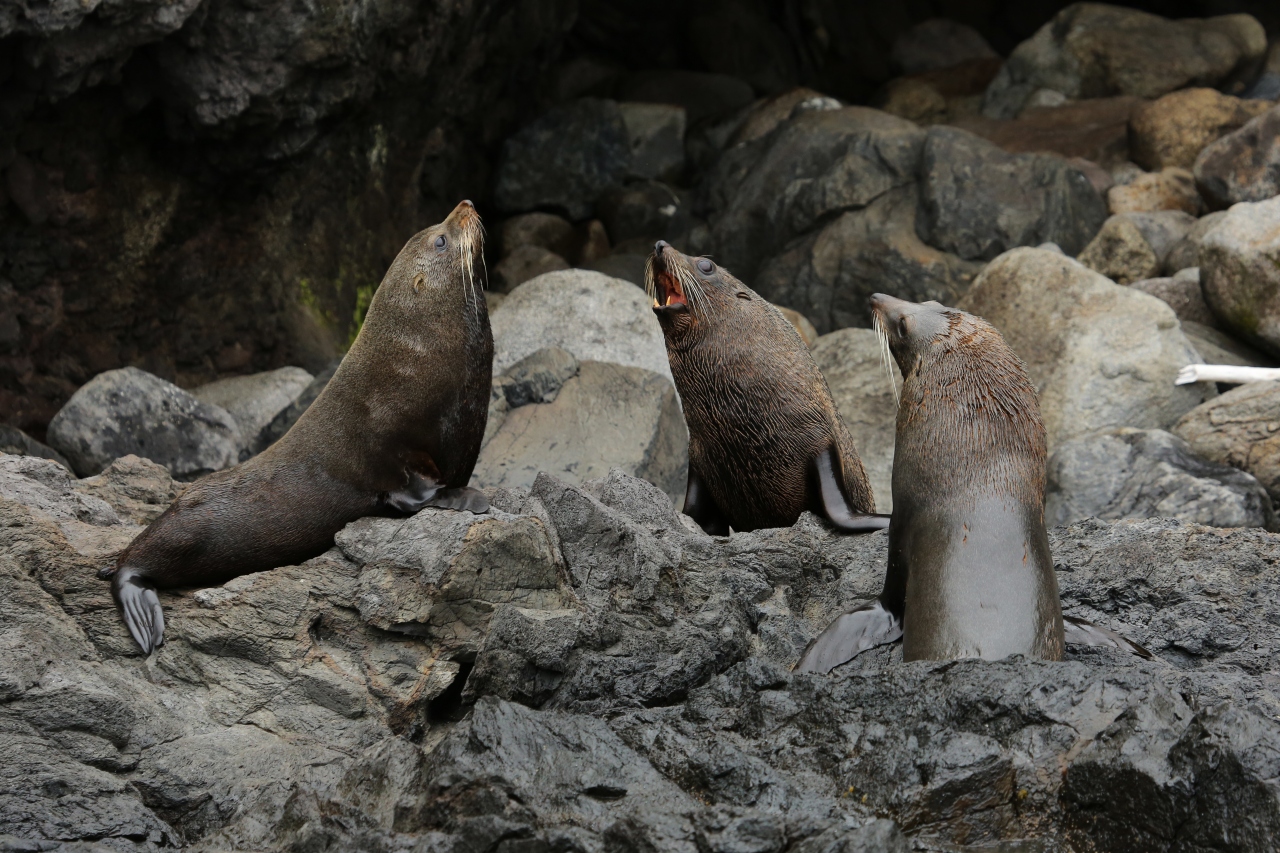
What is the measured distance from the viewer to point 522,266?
1745 cm

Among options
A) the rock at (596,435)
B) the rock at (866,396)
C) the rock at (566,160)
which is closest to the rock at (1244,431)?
the rock at (866,396)

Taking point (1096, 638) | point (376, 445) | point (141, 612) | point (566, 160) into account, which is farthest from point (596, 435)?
point (566, 160)

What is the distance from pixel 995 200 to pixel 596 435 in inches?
322

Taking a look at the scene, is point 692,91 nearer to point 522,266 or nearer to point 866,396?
point 522,266

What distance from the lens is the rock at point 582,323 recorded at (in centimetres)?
1077

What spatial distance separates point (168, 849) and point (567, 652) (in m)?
1.38

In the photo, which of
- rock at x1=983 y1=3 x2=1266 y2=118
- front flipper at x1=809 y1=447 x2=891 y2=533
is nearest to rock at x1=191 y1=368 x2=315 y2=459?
front flipper at x1=809 y1=447 x2=891 y2=533

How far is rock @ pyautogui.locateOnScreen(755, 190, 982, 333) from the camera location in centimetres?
1462

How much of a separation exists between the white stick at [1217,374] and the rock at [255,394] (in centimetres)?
775

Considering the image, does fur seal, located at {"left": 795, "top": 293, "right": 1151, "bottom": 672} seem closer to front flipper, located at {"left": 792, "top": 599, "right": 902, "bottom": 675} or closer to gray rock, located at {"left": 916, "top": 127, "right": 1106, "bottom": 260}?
front flipper, located at {"left": 792, "top": 599, "right": 902, "bottom": 675}

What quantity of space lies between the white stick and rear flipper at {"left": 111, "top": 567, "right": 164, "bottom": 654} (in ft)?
29.7

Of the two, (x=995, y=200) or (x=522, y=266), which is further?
(x=522, y=266)

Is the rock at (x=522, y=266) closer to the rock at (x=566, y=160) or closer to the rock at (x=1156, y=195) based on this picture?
the rock at (x=566, y=160)

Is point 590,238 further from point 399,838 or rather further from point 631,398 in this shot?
point 399,838
